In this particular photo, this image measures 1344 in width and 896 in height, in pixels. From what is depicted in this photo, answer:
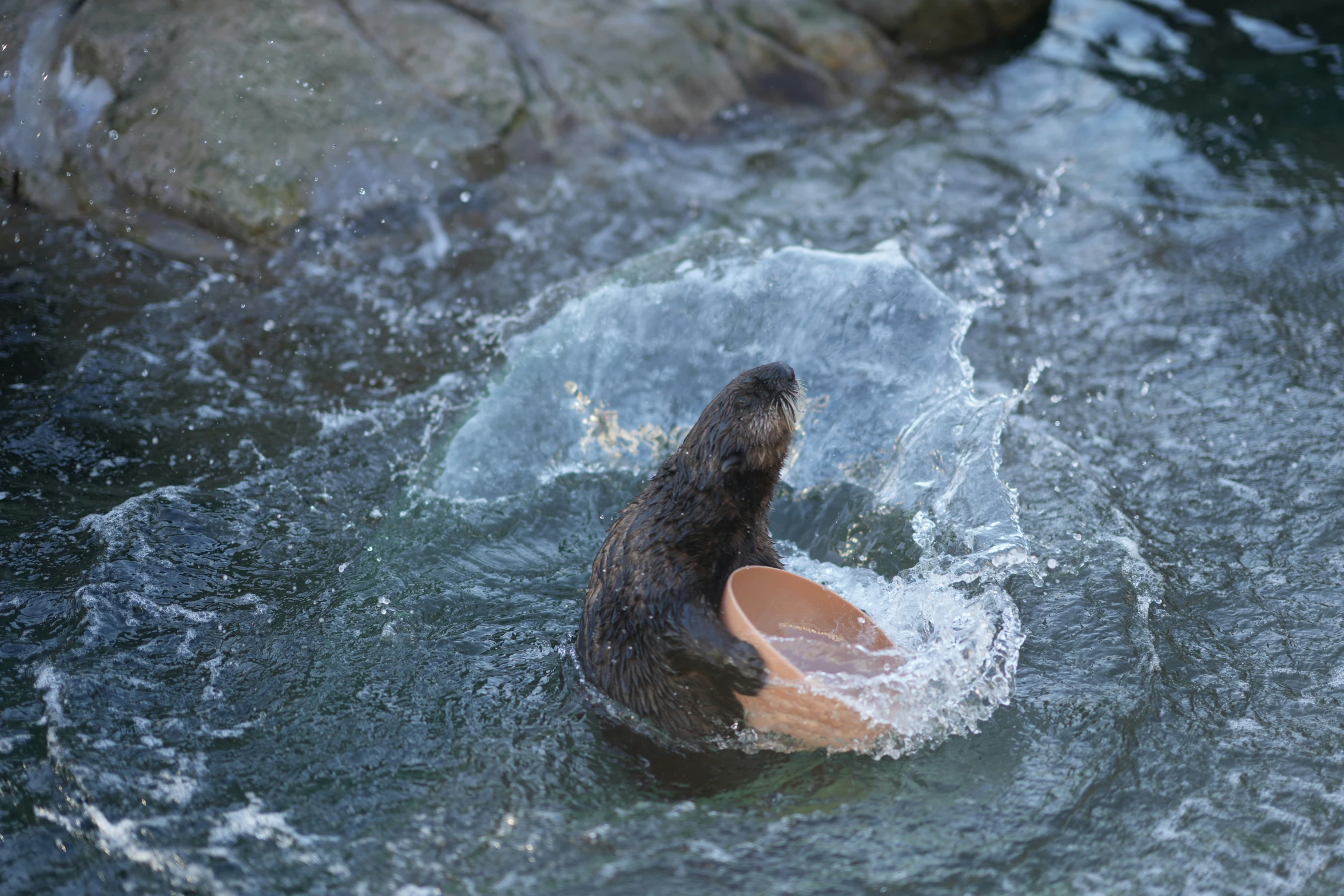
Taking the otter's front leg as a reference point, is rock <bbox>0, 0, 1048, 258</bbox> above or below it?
below

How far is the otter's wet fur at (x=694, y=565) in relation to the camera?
3207 mm

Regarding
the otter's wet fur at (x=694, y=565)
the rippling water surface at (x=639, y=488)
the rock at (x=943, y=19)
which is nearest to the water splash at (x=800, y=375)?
the rippling water surface at (x=639, y=488)

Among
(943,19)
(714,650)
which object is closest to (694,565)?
(714,650)

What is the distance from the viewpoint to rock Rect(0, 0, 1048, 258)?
6391 mm

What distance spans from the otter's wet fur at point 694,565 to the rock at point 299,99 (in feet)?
12.9

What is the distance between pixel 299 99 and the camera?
6703 mm

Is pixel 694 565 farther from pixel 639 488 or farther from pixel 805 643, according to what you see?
pixel 639 488

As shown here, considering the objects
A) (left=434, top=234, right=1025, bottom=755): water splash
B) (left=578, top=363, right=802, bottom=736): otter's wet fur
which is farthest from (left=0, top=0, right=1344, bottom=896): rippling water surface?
(left=578, top=363, right=802, bottom=736): otter's wet fur

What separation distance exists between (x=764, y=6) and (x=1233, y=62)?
4026mm

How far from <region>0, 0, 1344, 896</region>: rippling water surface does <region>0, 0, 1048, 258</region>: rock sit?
296 millimetres

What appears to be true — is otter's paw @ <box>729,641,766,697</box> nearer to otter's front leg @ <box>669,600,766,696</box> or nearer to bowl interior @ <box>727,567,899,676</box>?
otter's front leg @ <box>669,600,766,696</box>

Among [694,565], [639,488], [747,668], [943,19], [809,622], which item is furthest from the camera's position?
[943,19]

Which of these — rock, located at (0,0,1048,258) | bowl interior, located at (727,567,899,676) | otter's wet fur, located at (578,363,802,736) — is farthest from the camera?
rock, located at (0,0,1048,258)

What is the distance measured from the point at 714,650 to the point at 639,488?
5.72 feet
